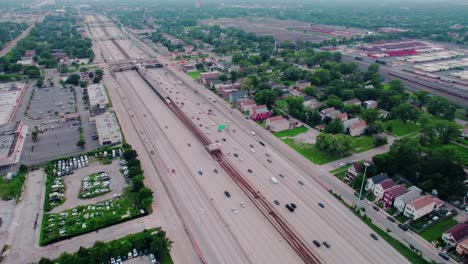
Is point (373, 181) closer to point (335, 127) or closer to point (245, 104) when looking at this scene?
point (335, 127)

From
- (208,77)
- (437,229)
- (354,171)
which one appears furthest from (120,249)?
(208,77)

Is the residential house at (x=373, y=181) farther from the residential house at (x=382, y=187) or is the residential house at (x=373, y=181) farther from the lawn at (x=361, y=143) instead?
the lawn at (x=361, y=143)

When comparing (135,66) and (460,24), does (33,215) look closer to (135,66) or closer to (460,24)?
(135,66)

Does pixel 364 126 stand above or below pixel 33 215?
above

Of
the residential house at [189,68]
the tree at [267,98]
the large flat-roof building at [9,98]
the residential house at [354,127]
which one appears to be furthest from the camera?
the residential house at [189,68]

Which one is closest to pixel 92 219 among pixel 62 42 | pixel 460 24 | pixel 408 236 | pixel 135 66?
pixel 408 236

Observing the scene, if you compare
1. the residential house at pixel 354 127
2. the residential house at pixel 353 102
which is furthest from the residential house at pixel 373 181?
the residential house at pixel 353 102
